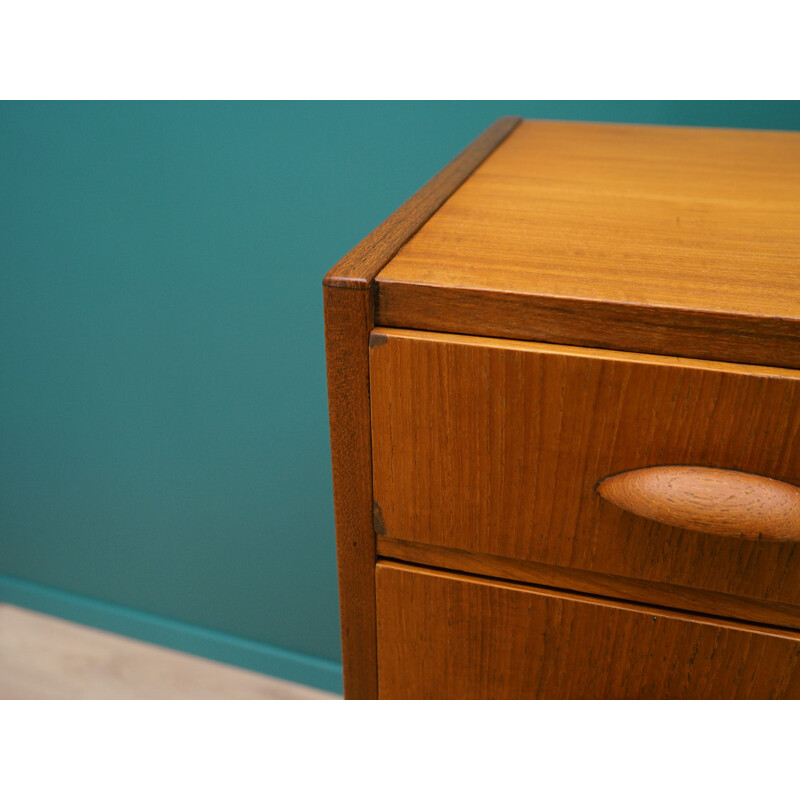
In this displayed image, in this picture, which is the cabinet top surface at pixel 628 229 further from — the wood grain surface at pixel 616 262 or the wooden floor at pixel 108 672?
the wooden floor at pixel 108 672

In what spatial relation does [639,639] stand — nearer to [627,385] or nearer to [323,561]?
[627,385]

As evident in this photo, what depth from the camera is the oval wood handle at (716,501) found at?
12.8 inches

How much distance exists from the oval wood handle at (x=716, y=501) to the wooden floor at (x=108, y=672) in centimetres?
101

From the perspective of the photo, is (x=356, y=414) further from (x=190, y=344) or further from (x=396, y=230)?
(x=190, y=344)

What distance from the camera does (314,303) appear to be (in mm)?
926

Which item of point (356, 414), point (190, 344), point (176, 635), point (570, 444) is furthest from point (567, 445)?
point (176, 635)

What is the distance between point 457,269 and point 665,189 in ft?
0.68

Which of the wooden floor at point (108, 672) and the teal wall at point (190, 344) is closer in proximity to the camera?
the teal wall at point (190, 344)

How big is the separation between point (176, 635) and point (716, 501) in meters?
1.16

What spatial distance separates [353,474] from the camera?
393mm

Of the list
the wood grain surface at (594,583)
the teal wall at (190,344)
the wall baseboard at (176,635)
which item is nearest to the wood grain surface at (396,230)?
the wood grain surface at (594,583)

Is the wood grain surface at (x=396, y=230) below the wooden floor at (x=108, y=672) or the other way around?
the other way around

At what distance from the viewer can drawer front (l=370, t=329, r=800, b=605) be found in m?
0.32
